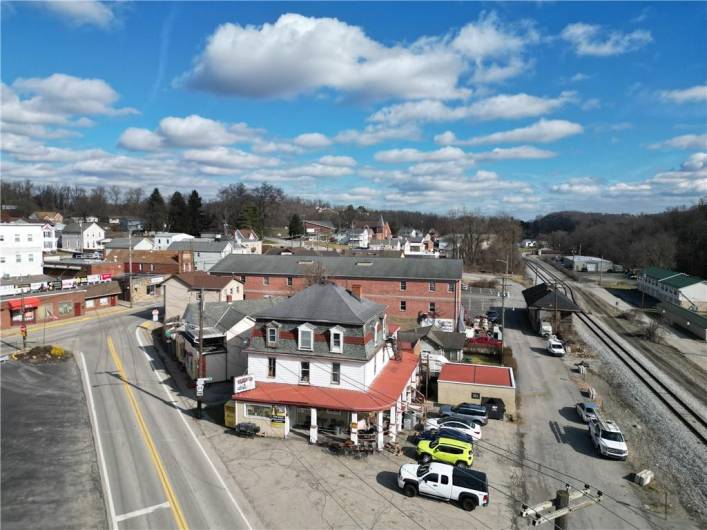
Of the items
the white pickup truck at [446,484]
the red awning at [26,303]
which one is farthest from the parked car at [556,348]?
the red awning at [26,303]

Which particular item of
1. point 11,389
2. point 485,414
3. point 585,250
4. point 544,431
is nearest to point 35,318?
point 11,389

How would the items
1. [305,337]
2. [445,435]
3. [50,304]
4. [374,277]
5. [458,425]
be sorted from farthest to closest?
[374,277]
[50,304]
[305,337]
[458,425]
[445,435]

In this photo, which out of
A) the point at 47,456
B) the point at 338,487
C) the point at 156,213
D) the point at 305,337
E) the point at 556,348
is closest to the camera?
the point at 338,487

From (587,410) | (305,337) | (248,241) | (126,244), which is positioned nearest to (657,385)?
(587,410)

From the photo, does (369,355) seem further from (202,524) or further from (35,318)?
(35,318)

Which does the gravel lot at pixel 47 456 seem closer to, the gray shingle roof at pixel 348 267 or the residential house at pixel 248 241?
the gray shingle roof at pixel 348 267

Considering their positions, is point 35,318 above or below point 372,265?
below

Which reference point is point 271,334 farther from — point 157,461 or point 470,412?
point 470,412
